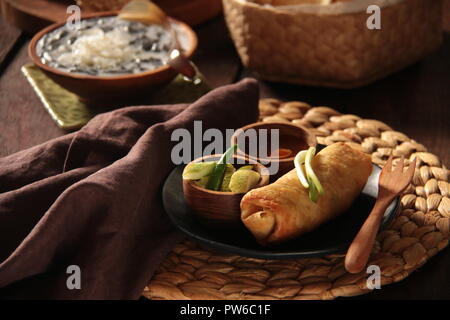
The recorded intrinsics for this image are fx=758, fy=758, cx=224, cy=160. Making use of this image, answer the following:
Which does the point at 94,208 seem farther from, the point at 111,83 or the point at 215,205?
the point at 111,83

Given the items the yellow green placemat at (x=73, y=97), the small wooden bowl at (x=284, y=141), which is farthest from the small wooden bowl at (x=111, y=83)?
the small wooden bowl at (x=284, y=141)

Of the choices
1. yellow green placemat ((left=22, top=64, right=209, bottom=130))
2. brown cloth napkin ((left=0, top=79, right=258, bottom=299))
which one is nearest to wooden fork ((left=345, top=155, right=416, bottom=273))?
brown cloth napkin ((left=0, top=79, right=258, bottom=299))

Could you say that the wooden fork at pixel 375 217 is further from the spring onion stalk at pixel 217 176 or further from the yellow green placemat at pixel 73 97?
the yellow green placemat at pixel 73 97

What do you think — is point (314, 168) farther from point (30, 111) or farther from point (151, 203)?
point (30, 111)

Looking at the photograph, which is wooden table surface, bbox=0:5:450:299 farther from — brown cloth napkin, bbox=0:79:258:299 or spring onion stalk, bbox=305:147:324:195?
spring onion stalk, bbox=305:147:324:195

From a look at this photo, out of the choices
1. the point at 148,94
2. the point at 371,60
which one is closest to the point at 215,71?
the point at 148,94
